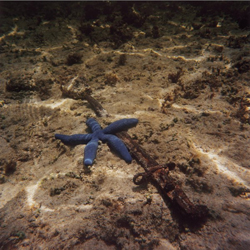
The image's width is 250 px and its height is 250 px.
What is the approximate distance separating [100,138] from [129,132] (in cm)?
62

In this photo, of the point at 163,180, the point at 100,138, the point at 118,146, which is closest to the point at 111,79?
the point at 100,138

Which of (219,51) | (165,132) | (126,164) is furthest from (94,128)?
(219,51)

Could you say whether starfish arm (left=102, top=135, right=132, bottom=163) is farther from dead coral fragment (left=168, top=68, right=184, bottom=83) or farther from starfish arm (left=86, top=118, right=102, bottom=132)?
dead coral fragment (left=168, top=68, right=184, bottom=83)

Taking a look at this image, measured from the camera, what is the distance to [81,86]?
166 inches

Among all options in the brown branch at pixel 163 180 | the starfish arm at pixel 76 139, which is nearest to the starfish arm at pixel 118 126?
the brown branch at pixel 163 180

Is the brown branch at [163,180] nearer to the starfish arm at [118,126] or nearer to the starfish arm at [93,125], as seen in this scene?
the starfish arm at [118,126]

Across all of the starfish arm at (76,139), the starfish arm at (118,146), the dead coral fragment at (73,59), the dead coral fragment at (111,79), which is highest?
the dead coral fragment at (73,59)

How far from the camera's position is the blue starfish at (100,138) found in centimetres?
268

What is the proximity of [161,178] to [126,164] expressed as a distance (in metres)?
0.68

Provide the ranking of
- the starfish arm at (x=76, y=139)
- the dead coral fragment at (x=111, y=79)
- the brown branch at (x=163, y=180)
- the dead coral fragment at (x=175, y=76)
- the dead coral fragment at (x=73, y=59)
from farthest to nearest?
the dead coral fragment at (x=73, y=59) < the dead coral fragment at (x=111, y=79) < the dead coral fragment at (x=175, y=76) < the starfish arm at (x=76, y=139) < the brown branch at (x=163, y=180)

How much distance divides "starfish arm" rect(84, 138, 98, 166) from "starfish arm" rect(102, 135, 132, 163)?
0.71 feet

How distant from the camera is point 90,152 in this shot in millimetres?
2707

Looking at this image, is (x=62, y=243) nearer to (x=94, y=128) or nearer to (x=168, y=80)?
(x=94, y=128)

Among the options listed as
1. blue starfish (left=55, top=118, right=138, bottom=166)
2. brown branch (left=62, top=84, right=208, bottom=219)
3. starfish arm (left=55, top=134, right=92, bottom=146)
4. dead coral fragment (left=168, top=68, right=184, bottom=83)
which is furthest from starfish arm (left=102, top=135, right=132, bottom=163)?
dead coral fragment (left=168, top=68, right=184, bottom=83)
